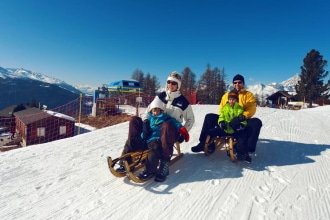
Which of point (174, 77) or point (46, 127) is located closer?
point (174, 77)

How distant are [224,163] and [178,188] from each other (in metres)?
1.11

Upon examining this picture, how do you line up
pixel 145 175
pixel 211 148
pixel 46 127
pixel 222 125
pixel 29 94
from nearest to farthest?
pixel 145 175, pixel 222 125, pixel 211 148, pixel 46 127, pixel 29 94

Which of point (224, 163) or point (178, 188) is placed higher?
point (224, 163)

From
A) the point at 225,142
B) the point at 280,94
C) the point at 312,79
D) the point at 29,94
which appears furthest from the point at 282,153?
the point at 29,94

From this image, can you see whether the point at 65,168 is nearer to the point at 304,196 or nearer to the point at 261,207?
the point at 261,207

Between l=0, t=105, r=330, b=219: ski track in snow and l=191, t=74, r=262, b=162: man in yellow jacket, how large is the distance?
0.33 metres

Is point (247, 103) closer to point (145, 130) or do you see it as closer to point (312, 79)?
point (145, 130)

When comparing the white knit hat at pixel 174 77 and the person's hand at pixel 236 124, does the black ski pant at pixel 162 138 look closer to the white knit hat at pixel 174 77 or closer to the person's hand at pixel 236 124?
the white knit hat at pixel 174 77

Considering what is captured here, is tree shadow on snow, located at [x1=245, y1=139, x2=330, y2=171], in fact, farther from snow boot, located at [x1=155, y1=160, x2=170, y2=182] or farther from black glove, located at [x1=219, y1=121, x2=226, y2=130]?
snow boot, located at [x1=155, y1=160, x2=170, y2=182]

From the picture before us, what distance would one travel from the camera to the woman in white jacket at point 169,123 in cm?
303

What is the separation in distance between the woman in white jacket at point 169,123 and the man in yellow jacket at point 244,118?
14.0 inches

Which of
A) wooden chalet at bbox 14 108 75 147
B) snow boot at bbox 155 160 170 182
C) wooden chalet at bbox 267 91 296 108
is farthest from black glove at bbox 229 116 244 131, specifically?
wooden chalet at bbox 267 91 296 108

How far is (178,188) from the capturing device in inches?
112

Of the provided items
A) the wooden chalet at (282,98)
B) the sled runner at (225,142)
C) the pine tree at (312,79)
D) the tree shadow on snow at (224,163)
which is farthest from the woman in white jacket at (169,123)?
the wooden chalet at (282,98)
